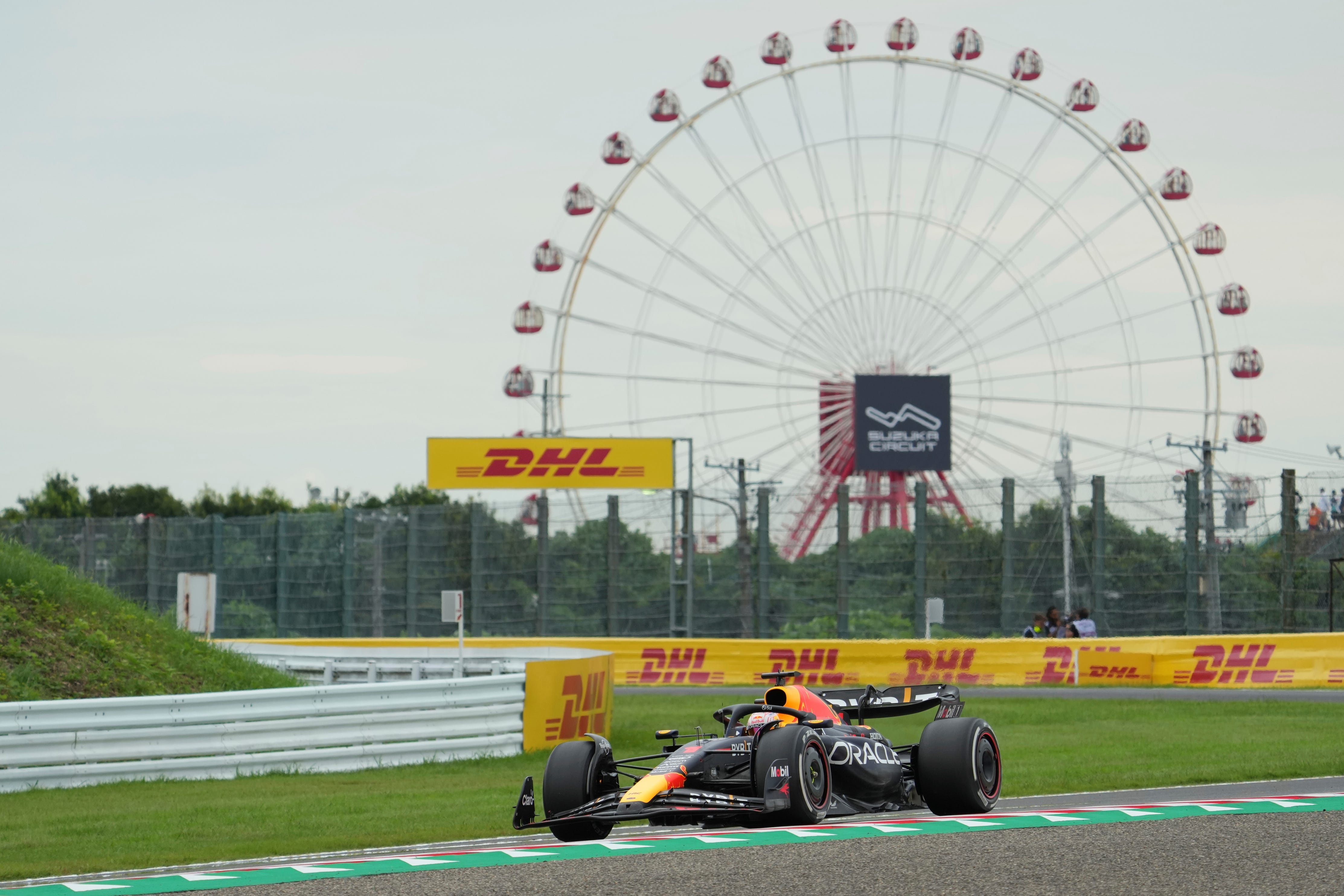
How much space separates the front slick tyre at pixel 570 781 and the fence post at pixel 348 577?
1015 inches

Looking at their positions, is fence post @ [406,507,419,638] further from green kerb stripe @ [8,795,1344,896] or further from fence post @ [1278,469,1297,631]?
green kerb stripe @ [8,795,1344,896]

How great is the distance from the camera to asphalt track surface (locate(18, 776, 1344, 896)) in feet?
27.1

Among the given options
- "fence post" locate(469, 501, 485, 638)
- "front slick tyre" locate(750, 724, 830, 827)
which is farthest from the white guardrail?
"fence post" locate(469, 501, 485, 638)

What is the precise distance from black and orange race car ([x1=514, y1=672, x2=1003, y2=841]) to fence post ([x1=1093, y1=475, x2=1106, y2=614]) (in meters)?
19.1

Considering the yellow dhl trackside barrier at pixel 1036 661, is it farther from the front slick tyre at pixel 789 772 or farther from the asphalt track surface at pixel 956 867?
the front slick tyre at pixel 789 772

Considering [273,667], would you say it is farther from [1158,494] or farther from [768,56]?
[768,56]

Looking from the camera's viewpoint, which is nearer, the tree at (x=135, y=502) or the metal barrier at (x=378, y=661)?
the metal barrier at (x=378, y=661)

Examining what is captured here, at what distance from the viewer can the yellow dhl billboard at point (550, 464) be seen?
38.5 m

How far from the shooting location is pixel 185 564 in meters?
38.2

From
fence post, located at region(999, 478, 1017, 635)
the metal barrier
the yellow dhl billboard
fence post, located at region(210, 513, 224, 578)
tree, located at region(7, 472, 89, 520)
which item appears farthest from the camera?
tree, located at region(7, 472, 89, 520)

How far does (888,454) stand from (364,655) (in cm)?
2004

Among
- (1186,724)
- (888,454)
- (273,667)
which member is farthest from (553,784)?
(888,454)

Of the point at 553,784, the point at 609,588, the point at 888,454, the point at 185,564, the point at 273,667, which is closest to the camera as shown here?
the point at 553,784

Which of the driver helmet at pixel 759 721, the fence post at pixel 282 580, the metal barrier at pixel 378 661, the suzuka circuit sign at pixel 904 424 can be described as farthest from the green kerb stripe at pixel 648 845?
the suzuka circuit sign at pixel 904 424
